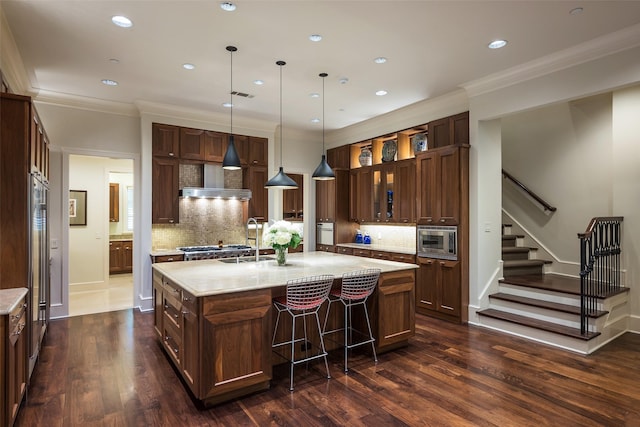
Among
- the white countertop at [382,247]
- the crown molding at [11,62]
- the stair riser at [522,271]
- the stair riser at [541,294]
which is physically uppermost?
the crown molding at [11,62]

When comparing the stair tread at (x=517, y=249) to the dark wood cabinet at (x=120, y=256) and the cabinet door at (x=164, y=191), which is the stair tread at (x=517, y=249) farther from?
the dark wood cabinet at (x=120, y=256)

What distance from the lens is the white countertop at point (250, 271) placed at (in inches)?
113

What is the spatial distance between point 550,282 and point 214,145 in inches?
222

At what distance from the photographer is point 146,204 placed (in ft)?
18.7

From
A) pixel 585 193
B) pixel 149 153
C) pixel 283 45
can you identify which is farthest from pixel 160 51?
pixel 585 193

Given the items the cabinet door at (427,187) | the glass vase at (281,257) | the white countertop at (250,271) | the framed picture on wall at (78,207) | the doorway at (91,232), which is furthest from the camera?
the framed picture on wall at (78,207)

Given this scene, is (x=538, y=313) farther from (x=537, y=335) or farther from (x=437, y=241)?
(x=437, y=241)

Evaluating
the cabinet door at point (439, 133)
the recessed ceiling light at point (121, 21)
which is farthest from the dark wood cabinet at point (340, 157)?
the recessed ceiling light at point (121, 21)

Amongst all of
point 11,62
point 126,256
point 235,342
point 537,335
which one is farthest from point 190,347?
point 126,256

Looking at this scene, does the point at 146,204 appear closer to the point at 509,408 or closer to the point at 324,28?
the point at 324,28

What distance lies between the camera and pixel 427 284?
538cm

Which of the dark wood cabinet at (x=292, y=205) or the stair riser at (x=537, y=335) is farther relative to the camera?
the dark wood cabinet at (x=292, y=205)

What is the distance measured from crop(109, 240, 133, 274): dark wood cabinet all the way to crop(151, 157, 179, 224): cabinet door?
375 centimetres

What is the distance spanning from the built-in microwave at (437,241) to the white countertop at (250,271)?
131 cm
